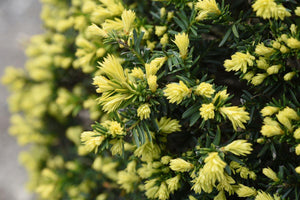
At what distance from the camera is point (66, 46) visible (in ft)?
6.47

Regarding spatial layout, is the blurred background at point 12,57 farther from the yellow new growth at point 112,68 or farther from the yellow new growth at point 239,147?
the yellow new growth at point 239,147

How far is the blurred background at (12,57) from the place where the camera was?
317 centimetres

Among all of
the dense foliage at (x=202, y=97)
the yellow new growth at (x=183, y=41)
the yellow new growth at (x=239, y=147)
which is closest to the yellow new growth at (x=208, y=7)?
the dense foliage at (x=202, y=97)

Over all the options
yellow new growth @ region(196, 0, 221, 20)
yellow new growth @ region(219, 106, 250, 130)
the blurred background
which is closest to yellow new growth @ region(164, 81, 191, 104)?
yellow new growth @ region(219, 106, 250, 130)

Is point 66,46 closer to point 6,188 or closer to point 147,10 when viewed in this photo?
point 147,10

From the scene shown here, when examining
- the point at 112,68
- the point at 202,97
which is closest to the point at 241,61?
the point at 202,97

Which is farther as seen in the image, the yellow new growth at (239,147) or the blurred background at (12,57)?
the blurred background at (12,57)

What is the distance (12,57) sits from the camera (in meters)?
3.46

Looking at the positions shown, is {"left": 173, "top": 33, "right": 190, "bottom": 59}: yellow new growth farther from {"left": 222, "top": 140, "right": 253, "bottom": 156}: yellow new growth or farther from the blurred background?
the blurred background

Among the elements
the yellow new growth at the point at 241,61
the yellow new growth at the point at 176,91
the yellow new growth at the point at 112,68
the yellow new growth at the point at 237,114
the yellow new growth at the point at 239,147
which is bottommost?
the yellow new growth at the point at 239,147

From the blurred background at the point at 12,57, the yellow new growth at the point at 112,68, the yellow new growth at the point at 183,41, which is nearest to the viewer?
the yellow new growth at the point at 112,68

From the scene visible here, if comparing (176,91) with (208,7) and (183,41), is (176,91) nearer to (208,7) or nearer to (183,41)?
(183,41)

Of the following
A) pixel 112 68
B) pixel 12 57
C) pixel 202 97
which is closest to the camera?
pixel 112 68

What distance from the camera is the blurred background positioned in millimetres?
3172
